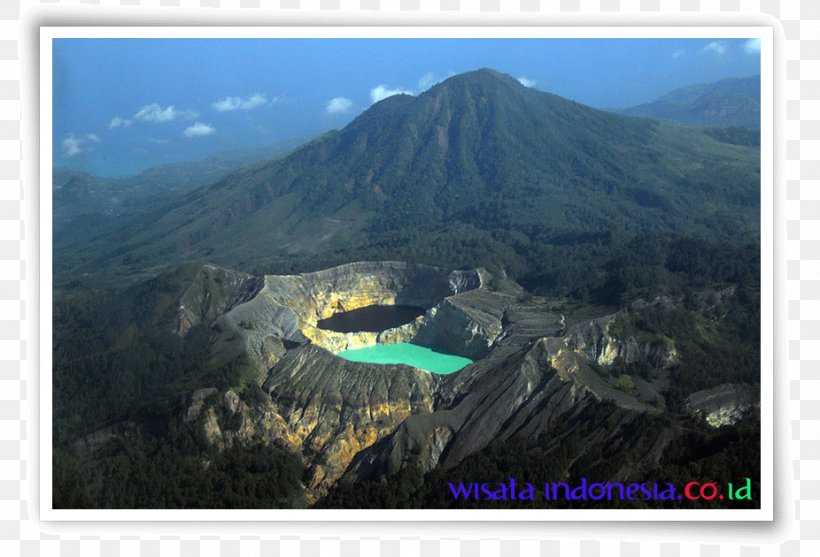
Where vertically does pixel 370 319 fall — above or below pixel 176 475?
above

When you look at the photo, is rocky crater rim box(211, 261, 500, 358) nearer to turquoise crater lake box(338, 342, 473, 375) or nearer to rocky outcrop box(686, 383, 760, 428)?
turquoise crater lake box(338, 342, 473, 375)

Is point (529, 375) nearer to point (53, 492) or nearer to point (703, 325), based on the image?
point (703, 325)

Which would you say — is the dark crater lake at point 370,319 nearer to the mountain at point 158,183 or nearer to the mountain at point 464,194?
the mountain at point 464,194

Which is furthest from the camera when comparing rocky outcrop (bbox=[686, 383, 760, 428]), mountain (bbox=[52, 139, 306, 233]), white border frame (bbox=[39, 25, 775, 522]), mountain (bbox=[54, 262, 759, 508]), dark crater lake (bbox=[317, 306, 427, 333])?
mountain (bbox=[52, 139, 306, 233])

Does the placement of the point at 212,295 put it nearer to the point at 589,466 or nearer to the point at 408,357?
the point at 408,357

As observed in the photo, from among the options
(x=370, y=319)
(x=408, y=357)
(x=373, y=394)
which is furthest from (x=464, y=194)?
(x=373, y=394)

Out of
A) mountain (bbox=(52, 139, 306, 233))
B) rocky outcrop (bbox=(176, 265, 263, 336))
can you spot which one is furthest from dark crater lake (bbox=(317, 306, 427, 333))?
mountain (bbox=(52, 139, 306, 233))
